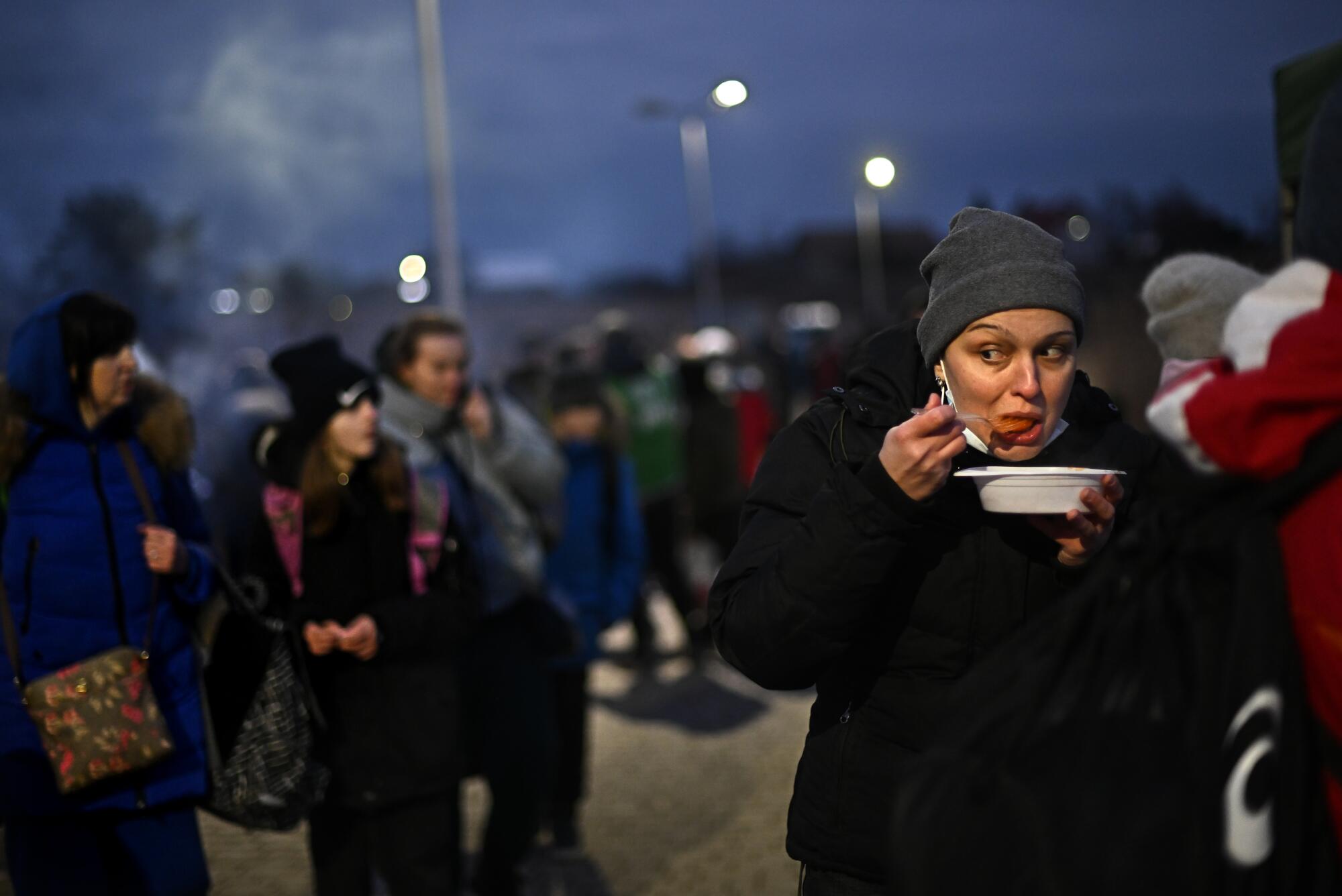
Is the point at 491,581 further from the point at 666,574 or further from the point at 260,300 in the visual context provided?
the point at 260,300

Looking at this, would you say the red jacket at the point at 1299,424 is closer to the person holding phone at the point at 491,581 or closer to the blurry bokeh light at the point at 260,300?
the person holding phone at the point at 491,581

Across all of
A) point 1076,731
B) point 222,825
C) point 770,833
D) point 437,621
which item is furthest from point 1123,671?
point 222,825

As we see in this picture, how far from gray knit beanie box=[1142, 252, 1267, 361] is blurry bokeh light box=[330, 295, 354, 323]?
1745 centimetres

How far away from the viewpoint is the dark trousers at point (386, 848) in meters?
4.56

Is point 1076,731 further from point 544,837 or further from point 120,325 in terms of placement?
point 544,837

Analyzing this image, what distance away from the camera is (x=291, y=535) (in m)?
4.55

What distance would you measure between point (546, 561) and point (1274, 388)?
605cm

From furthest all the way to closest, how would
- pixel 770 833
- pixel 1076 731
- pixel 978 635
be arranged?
pixel 770 833 < pixel 978 635 < pixel 1076 731

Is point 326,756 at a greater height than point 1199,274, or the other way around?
point 1199,274

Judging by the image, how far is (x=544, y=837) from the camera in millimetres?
6980

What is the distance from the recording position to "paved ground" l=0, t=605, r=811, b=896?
20.3 ft

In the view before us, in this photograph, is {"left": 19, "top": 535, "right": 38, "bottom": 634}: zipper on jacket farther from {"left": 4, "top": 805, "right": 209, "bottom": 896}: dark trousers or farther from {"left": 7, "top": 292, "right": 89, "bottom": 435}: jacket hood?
{"left": 4, "top": 805, "right": 209, "bottom": 896}: dark trousers

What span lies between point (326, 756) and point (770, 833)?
2846 millimetres

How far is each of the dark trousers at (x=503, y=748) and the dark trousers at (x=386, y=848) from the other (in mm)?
837
